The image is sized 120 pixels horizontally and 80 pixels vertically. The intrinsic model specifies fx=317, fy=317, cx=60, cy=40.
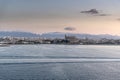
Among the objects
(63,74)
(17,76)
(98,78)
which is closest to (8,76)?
(17,76)

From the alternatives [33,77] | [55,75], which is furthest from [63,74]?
[33,77]

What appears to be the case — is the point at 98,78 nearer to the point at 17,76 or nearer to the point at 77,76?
the point at 77,76

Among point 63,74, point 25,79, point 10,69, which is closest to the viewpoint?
point 25,79

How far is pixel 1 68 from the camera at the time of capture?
86.6ft

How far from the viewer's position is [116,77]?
22.3m

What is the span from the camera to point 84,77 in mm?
21969

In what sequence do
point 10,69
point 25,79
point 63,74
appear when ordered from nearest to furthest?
point 25,79 → point 63,74 → point 10,69

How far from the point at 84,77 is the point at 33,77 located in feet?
11.5

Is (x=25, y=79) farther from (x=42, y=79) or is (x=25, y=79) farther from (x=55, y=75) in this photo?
(x=55, y=75)

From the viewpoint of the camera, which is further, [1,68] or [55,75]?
[1,68]

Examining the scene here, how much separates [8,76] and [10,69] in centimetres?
387

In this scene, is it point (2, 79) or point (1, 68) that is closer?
point (2, 79)

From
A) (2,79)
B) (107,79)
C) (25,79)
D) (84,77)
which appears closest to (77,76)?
(84,77)

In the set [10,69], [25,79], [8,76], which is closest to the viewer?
[25,79]
